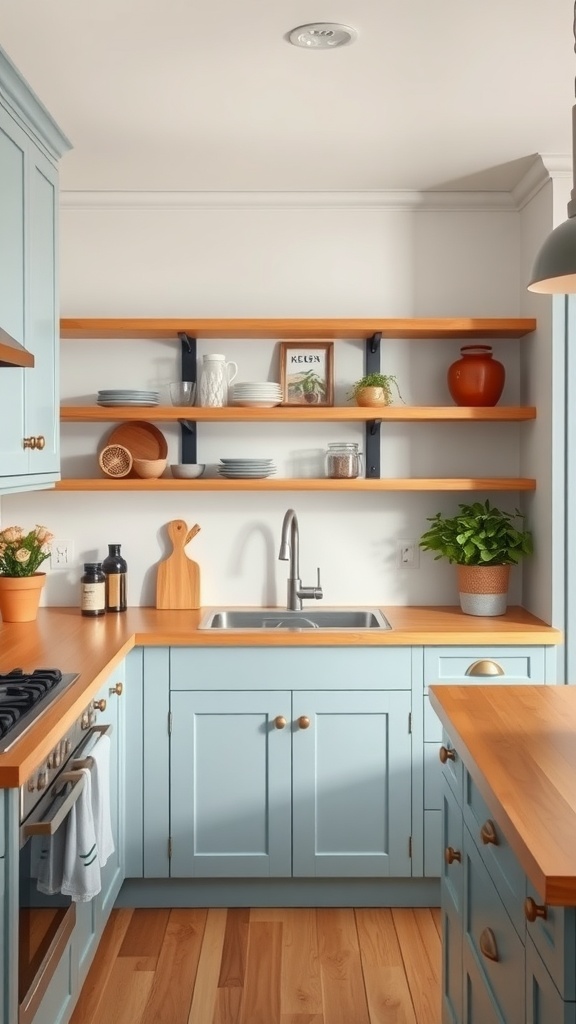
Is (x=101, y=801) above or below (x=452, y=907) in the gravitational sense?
above

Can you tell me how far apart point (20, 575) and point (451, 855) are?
184 cm

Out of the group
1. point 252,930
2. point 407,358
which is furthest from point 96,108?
point 252,930

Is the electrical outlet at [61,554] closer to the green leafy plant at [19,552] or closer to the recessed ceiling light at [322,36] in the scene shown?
the green leafy plant at [19,552]

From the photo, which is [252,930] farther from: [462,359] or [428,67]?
[428,67]

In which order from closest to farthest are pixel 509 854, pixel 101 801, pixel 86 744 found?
pixel 509 854
pixel 101 801
pixel 86 744

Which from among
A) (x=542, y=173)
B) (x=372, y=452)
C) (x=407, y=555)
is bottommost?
(x=407, y=555)

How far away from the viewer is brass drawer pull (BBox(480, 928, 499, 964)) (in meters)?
1.70

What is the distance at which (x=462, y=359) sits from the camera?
3.56 meters

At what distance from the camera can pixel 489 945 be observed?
1.73 metres

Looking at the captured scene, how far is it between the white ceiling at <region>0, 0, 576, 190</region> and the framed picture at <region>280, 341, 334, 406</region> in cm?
58

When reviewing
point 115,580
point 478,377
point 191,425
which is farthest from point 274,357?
point 115,580

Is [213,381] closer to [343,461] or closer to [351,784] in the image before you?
[343,461]

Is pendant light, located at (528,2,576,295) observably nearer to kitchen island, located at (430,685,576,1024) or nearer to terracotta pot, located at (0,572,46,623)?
kitchen island, located at (430,685,576,1024)

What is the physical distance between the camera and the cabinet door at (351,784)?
315 cm
